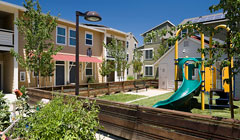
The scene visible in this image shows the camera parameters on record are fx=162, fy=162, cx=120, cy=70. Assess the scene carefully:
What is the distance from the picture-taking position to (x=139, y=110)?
4.12 m

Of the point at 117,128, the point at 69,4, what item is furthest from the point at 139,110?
the point at 69,4

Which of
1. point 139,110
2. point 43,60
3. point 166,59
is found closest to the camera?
point 139,110

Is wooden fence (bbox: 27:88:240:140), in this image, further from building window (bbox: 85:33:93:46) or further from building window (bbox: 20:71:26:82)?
building window (bbox: 85:33:93:46)

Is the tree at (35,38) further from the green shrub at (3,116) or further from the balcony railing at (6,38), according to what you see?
the green shrub at (3,116)

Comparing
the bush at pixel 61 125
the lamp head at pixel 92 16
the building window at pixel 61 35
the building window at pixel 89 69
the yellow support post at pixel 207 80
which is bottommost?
the bush at pixel 61 125

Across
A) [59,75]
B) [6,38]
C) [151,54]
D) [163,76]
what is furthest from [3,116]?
[151,54]

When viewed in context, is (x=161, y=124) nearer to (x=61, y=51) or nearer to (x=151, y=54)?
(x=61, y=51)

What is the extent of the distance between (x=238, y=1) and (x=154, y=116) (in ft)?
9.12

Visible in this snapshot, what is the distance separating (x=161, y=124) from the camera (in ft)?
12.1

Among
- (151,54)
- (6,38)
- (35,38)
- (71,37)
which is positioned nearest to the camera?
(35,38)

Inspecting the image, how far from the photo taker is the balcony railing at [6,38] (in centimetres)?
1304

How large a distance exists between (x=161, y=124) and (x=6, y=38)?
14.5 meters

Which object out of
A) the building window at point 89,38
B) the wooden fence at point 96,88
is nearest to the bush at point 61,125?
the wooden fence at point 96,88

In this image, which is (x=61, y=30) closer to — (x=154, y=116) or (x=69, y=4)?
(x=69, y=4)
